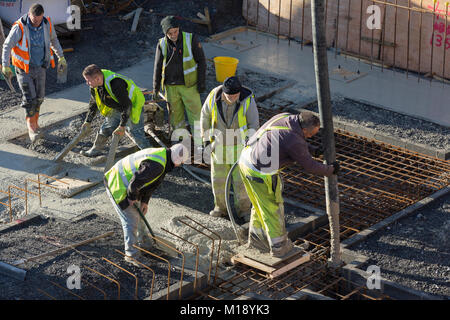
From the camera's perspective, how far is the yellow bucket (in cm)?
1427

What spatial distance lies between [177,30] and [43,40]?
79.5 inches

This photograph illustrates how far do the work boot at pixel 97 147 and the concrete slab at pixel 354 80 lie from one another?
3536 mm

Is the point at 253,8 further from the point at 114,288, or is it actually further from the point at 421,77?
the point at 114,288

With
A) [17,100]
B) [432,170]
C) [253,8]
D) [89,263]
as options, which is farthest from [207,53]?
[89,263]

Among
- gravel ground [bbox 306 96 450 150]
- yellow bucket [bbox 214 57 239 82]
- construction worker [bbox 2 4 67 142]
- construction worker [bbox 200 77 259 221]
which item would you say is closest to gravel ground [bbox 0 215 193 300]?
construction worker [bbox 200 77 259 221]

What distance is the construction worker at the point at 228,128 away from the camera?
32.6 ft

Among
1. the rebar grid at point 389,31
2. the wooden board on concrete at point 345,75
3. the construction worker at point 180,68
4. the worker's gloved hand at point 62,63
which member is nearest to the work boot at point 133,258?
the construction worker at point 180,68

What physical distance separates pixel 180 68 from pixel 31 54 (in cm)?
218

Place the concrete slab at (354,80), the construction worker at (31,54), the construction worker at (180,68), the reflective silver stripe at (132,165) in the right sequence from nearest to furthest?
the reflective silver stripe at (132,165)
the construction worker at (180,68)
the construction worker at (31,54)
the concrete slab at (354,80)

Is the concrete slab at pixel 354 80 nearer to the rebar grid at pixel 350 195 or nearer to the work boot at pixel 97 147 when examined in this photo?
the rebar grid at pixel 350 195

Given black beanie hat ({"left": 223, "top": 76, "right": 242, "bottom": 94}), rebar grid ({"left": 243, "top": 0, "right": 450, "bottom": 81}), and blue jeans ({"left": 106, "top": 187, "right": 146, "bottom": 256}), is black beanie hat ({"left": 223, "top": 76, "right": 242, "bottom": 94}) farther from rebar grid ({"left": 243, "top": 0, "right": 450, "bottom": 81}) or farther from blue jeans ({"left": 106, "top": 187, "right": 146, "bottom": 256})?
rebar grid ({"left": 243, "top": 0, "right": 450, "bottom": 81})

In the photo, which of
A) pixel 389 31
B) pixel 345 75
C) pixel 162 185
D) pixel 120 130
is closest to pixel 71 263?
pixel 162 185

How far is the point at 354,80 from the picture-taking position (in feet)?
47.9

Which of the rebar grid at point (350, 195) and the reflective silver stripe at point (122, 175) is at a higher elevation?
the reflective silver stripe at point (122, 175)
